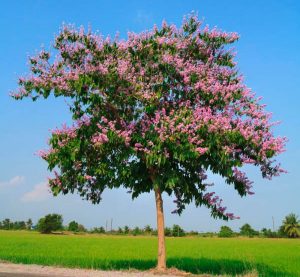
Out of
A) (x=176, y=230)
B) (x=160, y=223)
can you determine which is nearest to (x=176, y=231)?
(x=176, y=230)

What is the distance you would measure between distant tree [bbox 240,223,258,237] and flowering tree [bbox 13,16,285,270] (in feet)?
334

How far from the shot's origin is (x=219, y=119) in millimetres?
16906

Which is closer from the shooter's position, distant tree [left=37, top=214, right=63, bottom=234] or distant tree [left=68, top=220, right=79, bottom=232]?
distant tree [left=37, top=214, right=63, bottom=234]

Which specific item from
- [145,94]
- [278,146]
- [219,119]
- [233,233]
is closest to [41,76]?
[145,94]

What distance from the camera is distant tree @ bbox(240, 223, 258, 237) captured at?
11612 cm

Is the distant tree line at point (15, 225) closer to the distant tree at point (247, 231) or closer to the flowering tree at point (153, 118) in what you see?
the distant tree at point (247, 231)

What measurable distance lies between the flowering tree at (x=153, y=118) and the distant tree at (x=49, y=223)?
90.1 m

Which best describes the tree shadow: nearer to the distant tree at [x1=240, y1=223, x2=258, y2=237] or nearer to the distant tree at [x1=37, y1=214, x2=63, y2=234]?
the distant tree at [x1=37, y1=214, x2=63, y2=234]

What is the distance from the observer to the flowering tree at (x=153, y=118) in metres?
16.9

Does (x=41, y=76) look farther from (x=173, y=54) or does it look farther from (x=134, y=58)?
(x=173, y=54)

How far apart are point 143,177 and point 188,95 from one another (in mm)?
3971

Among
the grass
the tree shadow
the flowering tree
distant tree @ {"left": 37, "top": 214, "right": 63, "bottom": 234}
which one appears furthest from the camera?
distant tree @ {"left": 37, "top": 214, "right": 63, "bottom": 234}

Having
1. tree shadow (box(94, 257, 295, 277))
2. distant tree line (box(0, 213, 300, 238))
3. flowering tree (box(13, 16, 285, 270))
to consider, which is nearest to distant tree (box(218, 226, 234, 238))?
distant tree line (box(0, 213, 300, 238))

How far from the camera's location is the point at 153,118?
17.8m
